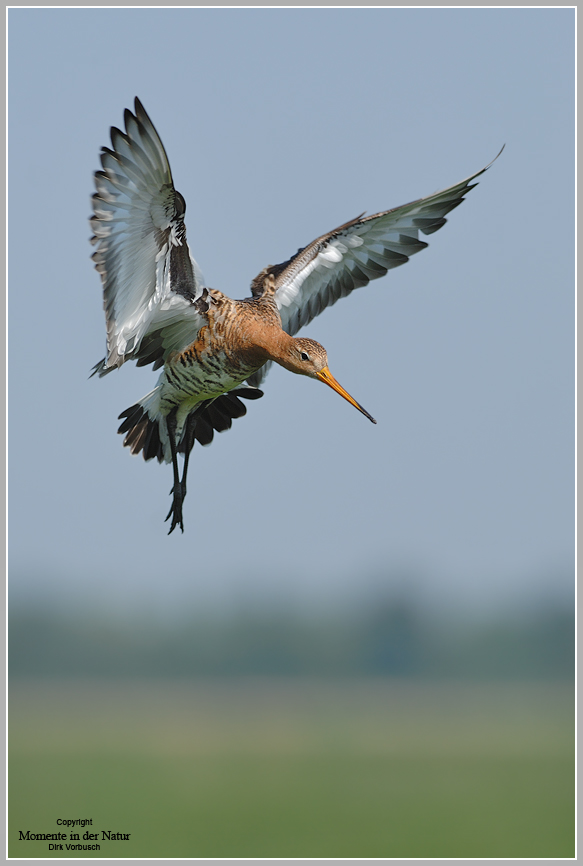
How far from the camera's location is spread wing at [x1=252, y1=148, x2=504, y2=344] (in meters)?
9.68

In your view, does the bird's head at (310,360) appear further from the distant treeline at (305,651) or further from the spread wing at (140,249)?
the distant treeline at (305,651)

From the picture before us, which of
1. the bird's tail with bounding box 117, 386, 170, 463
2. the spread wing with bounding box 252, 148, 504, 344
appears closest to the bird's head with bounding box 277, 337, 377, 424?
the spread wing with bounding box 252, 148, 504, 344

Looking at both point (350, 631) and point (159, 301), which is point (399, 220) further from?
point (350, 631)

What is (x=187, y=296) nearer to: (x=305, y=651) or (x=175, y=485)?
(x=175, y=485)

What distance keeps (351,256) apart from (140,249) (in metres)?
2.73

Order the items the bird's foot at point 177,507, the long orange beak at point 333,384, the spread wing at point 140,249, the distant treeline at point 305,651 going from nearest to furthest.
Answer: the spread wing at point 140,249 < the long orange beak at point 333,384 < the bird's foot at point 177,507 < the distant treeline at point 305,651

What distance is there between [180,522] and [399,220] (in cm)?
356

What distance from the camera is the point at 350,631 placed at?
78.9m

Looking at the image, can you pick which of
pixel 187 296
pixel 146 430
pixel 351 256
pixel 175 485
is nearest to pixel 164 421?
pixel 146 430

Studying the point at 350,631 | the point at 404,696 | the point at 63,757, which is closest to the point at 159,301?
the point at 63,757

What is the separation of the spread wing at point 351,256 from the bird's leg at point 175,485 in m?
1.48

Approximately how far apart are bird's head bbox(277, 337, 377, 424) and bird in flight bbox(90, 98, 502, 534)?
0.04 ft

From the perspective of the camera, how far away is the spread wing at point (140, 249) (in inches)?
301

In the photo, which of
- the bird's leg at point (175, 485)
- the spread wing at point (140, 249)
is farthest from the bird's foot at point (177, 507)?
the spread wing at point (140, 249)
